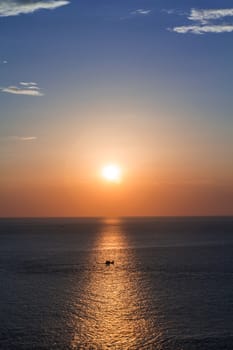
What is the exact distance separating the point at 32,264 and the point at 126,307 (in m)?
46.2

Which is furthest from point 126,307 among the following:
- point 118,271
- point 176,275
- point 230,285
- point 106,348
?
point 118,271

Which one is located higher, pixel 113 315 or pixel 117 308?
pixel 117 308

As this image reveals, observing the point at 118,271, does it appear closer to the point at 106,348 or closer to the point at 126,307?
the point at 126,307

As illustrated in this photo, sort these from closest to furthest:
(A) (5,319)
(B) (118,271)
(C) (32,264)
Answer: (A) (5,319) → (B) (118,271) → (C) (32,264)

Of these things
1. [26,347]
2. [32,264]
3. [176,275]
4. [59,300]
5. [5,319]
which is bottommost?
[26,347]

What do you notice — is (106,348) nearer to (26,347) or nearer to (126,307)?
(26,347)

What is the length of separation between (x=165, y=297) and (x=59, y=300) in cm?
1256

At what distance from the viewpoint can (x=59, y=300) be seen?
52.6m

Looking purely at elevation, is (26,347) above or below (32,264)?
below

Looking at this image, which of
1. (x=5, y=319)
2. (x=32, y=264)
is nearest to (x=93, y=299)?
(x=5, y=319)

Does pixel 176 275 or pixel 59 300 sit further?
pixel 176 275

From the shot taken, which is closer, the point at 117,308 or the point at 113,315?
the point at 113,315

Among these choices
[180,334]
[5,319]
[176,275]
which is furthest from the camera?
[176,275]

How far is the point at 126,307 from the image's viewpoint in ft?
161
